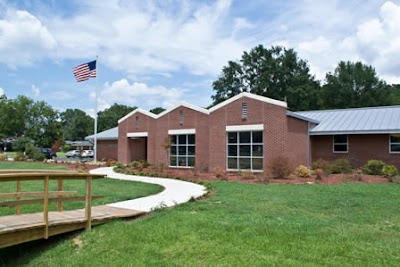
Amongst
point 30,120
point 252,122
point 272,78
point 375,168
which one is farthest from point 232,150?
point 30,120

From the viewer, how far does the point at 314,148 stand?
24.2 meters

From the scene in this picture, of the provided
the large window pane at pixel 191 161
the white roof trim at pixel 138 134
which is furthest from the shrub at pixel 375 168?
the white roof trim at pixel 138 134

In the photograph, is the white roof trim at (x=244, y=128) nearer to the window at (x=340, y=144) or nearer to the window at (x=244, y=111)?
the window at (x=244, y=111)

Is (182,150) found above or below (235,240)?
above

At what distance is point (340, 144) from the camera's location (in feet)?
77.0

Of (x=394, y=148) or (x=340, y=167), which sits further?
(x=394, y=148)

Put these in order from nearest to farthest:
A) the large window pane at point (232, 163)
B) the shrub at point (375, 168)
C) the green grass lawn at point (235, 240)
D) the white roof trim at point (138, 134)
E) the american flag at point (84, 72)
A: the green grass lawn at point (235, 240)
the shrub at point (375, 168)
the large window pane at point (232, 163)
the american flag at point (84, 72)
the white roof trim at point (138, 134)

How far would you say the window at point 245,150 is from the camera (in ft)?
69.7

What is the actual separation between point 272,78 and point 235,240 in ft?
180

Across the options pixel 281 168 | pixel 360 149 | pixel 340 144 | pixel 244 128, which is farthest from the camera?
pixel 340 144

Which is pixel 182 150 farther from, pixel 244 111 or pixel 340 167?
pixel 340 167

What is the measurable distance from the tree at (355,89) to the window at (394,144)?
3531 centimetres

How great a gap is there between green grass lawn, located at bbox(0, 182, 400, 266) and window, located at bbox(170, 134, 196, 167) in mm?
15799

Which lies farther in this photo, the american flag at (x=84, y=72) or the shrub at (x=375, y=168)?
the american flag at (x=84, y=72)
